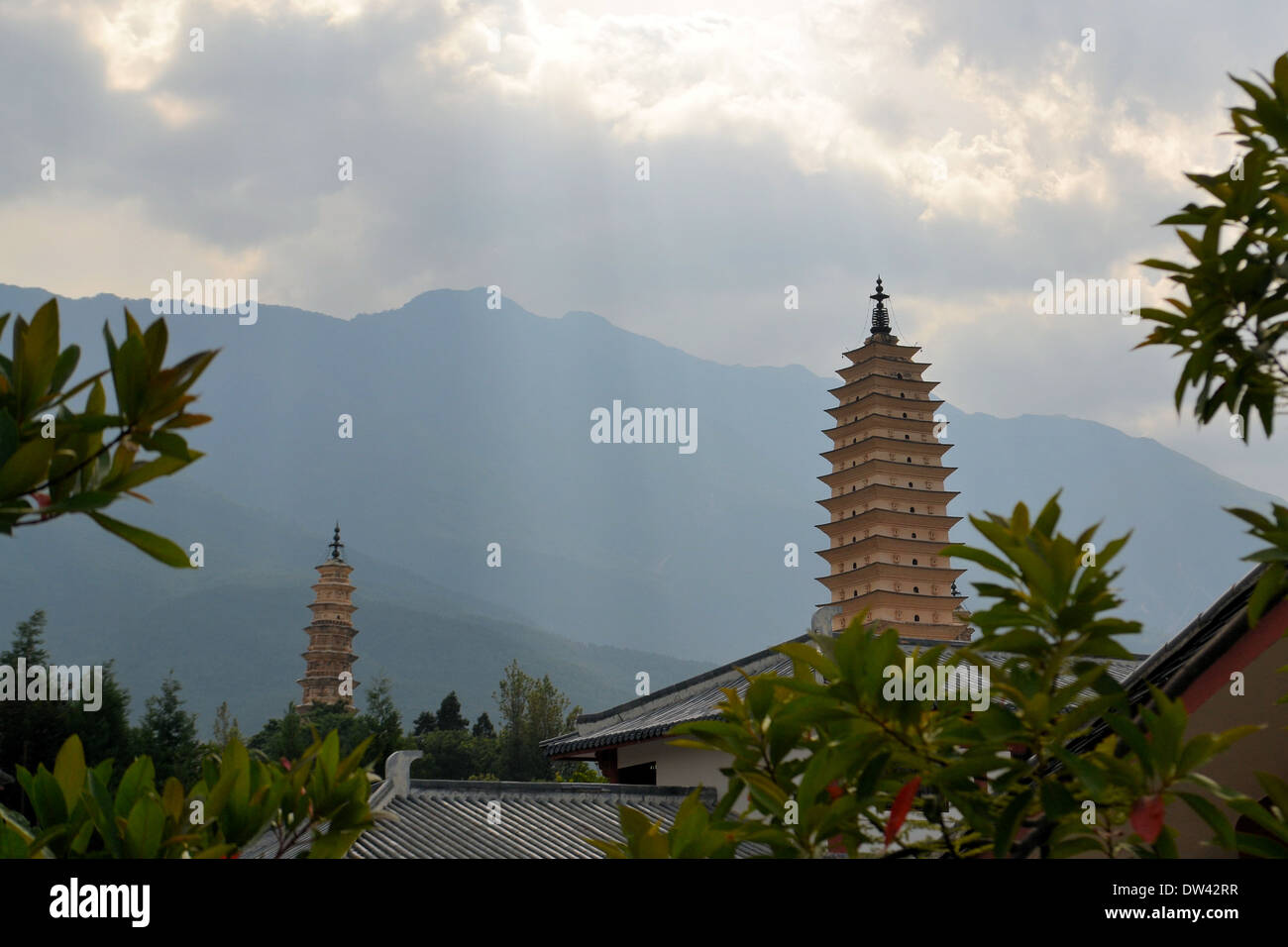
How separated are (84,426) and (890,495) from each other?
154ft

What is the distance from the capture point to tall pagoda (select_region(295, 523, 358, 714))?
5828cm

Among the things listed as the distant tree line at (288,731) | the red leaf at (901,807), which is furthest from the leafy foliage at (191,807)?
the distant tree line at (288,731)

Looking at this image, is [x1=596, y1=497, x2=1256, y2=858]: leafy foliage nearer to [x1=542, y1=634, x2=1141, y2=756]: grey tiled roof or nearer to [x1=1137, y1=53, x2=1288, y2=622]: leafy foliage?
[x1=1137, y1=53, x2=1288, y2=622]: leafy foliage

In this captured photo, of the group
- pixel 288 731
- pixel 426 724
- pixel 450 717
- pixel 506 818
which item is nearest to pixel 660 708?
pixel 506 818

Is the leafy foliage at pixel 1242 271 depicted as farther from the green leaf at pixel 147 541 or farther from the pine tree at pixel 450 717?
the pine tree at pixel 450 717

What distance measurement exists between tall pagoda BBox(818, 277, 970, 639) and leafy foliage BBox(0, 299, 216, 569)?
4402 centimetres

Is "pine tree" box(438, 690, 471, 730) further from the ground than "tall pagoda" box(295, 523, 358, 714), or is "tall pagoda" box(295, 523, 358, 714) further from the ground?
"tall pagoda" box(295, 523, 358, 714)

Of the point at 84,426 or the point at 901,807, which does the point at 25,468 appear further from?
the point at 901,807

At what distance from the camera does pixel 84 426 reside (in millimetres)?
1317

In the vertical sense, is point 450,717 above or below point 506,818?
below

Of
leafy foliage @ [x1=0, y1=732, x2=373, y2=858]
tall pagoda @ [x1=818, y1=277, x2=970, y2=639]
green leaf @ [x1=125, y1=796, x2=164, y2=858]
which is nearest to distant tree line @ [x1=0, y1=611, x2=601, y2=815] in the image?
leafy foliage @ [x1=0, y1=732, x2=373, y2=858]

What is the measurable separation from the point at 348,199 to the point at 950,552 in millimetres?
194572
